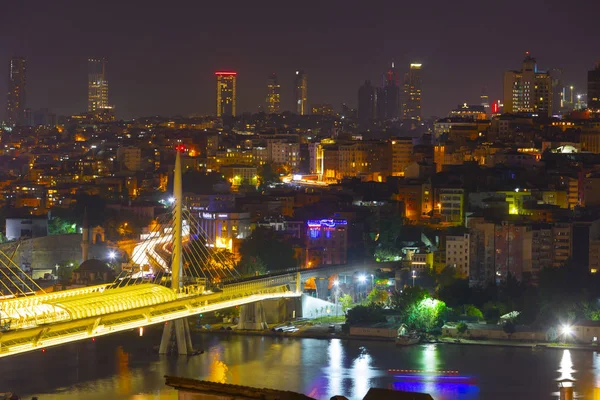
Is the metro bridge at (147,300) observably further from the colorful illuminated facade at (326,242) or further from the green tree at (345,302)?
the colorful illuminated facade at (326,242)

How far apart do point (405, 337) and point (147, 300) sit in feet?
11.3

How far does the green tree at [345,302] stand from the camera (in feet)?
63.6

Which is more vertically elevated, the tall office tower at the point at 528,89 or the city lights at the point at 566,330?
the tall office tower at the point at 528,89

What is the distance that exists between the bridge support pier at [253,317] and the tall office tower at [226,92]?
3764 cm

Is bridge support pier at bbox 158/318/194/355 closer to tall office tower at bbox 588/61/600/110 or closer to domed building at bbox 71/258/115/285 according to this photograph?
domed building at bbox 71/258/115/285

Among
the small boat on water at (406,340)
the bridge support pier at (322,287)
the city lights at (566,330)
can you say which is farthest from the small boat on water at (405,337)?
the bridge support pier at (322,287)

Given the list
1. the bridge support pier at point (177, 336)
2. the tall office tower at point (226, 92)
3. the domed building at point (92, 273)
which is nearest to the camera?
the bridge support pier at point (177, 336)

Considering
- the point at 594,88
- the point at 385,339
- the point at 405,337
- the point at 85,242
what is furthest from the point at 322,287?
the point at 594,88

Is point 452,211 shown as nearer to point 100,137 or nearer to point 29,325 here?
point 29,325

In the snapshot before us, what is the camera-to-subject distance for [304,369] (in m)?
15.2

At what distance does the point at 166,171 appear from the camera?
34.1 metres

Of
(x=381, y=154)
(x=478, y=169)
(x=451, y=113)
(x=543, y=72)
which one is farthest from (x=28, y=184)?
(x=451, y=113)

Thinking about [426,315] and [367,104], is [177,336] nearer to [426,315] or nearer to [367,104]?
[426,315]

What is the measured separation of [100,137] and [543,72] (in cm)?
1248
